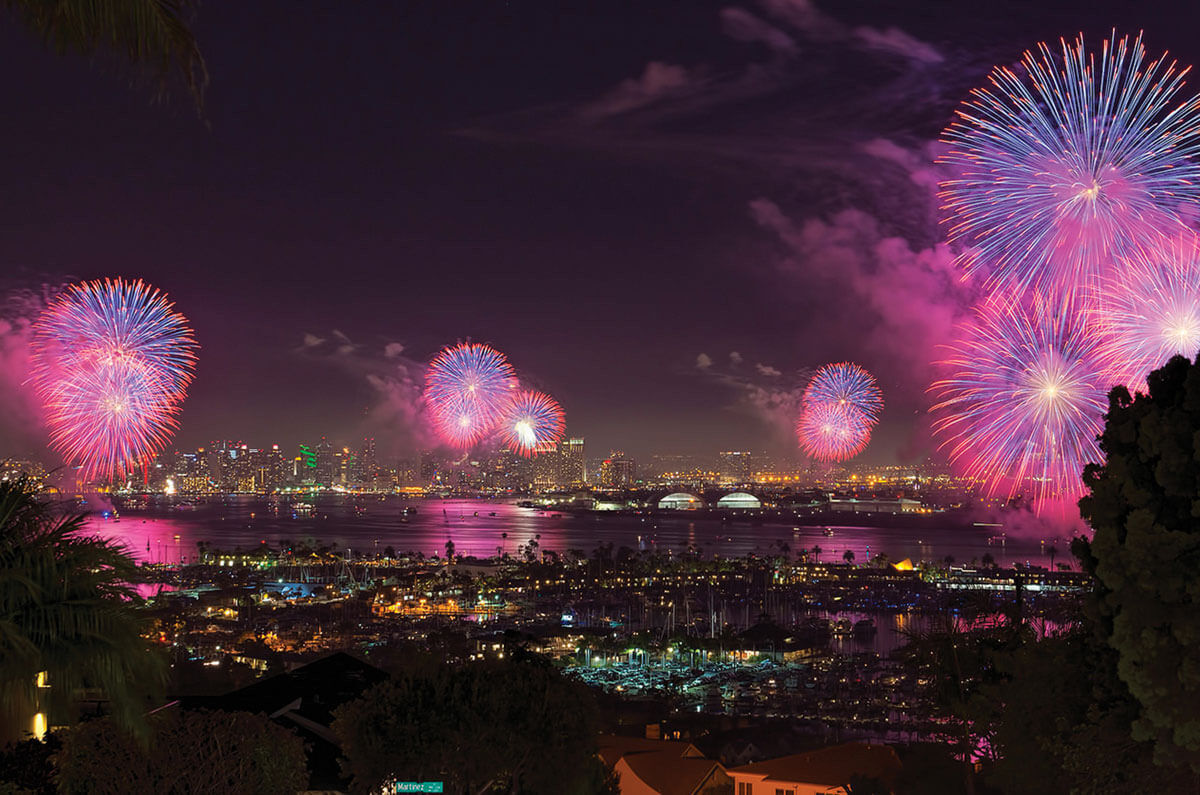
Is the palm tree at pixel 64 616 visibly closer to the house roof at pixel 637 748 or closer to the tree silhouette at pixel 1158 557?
the tree silhouette at pixel 1158 557

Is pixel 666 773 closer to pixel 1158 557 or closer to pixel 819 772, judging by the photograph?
pixel 819 772

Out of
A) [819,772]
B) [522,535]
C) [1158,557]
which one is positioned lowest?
[819,772]

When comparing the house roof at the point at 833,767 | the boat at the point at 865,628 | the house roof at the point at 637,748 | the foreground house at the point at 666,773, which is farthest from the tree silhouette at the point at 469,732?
the boat at the point at 865,628

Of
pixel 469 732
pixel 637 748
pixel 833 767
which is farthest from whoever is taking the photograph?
pixel 637 748

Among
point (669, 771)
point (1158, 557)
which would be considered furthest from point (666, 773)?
point (1158, 557)

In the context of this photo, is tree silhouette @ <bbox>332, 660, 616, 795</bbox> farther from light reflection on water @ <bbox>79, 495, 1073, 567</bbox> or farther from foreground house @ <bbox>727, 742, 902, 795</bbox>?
light reflection on water @ <bbox>79, 495, 1073, 567</bbox>

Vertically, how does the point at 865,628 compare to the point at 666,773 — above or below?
below
